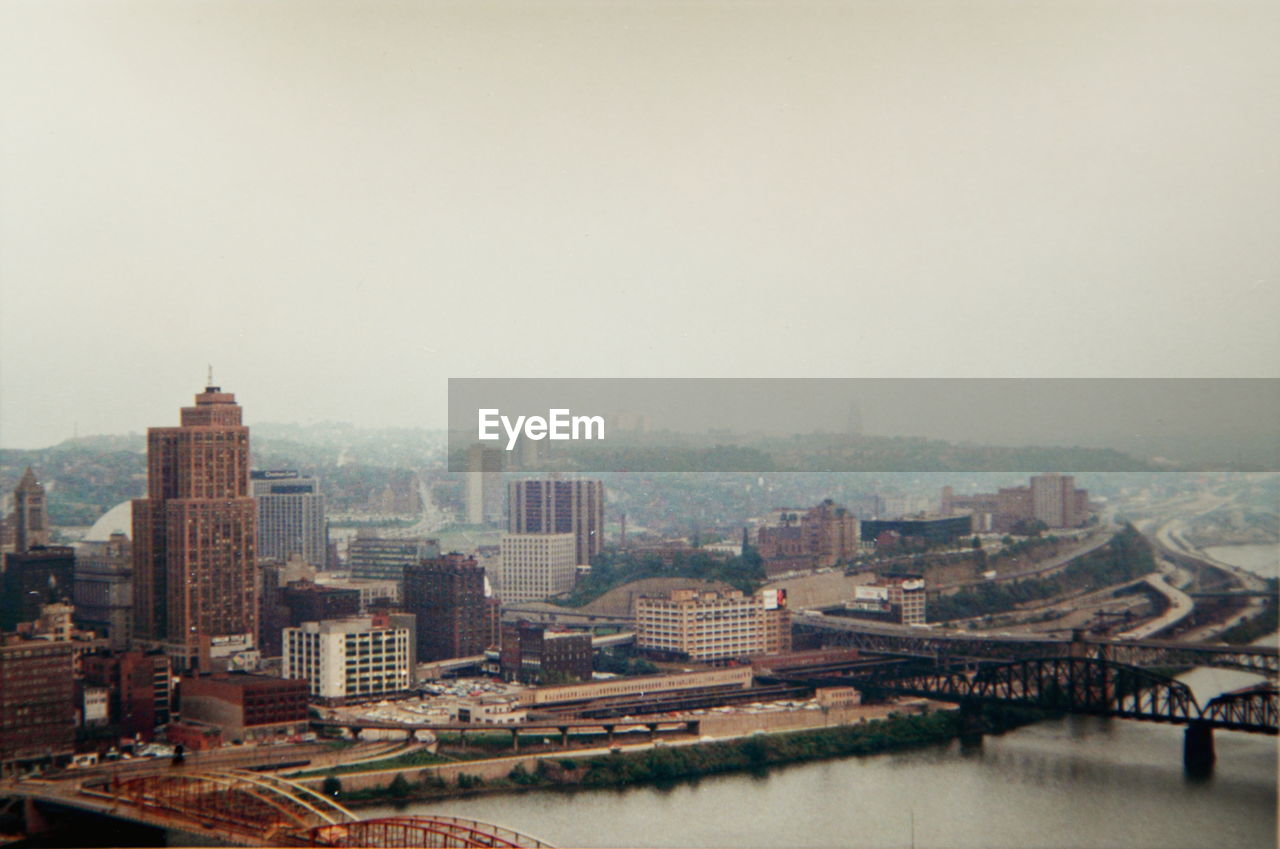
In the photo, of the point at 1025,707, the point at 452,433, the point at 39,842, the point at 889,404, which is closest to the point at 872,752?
the point at 1025,707

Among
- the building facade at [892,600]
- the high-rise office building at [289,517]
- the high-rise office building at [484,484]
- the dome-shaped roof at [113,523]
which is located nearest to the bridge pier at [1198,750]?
the building facade at [892,600]

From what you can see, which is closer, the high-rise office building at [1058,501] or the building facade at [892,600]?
the high-rise office building at [1058,501]

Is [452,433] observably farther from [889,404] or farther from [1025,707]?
[1025,707]

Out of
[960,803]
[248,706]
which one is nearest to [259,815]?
[248,706]

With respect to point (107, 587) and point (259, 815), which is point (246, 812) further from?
point (107, 587)

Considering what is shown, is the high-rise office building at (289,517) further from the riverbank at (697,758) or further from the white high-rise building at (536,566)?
the riverbank at (697,758)

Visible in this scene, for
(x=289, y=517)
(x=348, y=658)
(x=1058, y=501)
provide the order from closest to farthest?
(x=348, y=658) < (x=1058, y=501) < (x=289, y=517)
